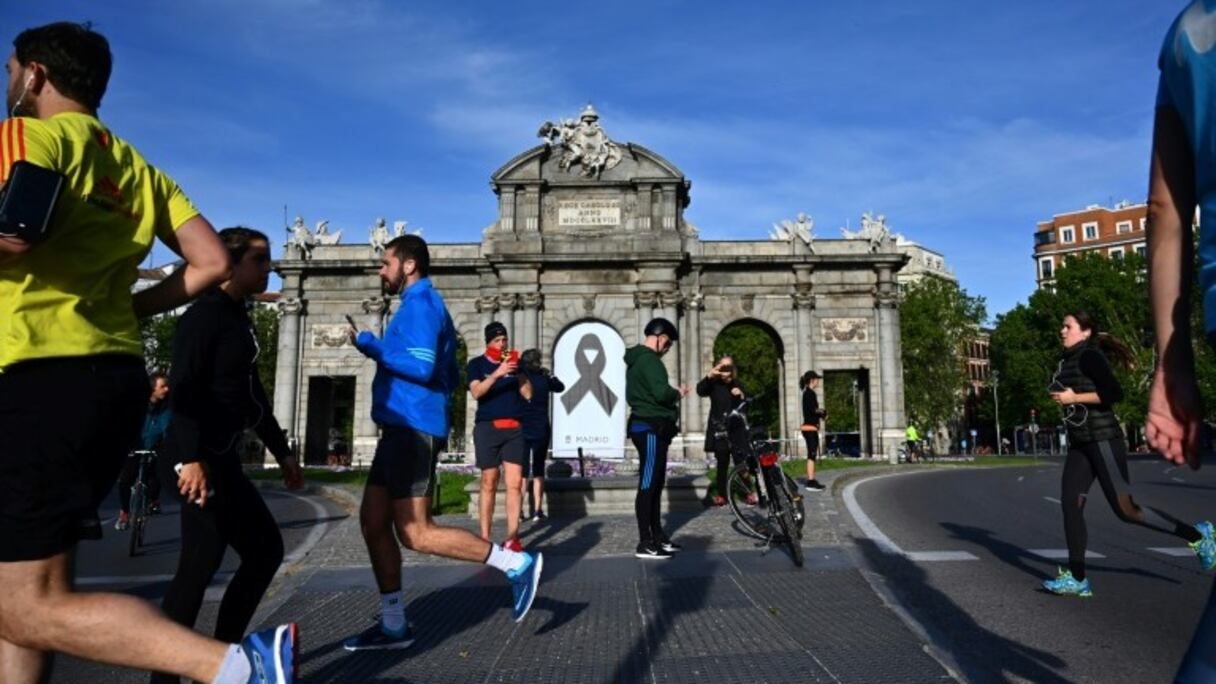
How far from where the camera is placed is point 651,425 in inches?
300

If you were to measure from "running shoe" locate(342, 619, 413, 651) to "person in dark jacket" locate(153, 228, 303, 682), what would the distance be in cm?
79

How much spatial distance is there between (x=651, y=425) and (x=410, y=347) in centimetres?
337

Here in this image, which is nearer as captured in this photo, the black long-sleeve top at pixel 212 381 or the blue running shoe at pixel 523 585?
the black long-sleeve top at pixel 212 381

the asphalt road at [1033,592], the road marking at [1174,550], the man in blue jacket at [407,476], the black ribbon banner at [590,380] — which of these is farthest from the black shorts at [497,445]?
the black ribbon banner at [590,380]

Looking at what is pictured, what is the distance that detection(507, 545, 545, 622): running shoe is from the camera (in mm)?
4613

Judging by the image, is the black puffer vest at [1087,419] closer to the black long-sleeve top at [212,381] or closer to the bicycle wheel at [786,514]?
the bicycle wheel at [786,514]

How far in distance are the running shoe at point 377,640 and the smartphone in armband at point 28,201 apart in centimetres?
289

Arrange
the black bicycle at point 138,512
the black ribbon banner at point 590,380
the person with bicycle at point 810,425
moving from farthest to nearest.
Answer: the black ribbon banner at point 590,380 → the person with bicycle at point 810,425 → the black bicycle at point 138,512

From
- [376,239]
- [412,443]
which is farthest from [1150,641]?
[376,239]

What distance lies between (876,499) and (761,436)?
20.6ft

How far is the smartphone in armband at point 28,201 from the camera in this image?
218cm

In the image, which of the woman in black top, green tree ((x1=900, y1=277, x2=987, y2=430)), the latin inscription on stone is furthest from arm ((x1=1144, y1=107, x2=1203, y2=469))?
green tree ((x1=900, y1=277, x2=987, y2=430))

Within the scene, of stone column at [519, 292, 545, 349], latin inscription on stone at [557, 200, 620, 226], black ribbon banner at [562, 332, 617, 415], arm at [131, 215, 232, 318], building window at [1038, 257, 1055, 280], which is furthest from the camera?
building window at [1038, 257, 1055, 280]

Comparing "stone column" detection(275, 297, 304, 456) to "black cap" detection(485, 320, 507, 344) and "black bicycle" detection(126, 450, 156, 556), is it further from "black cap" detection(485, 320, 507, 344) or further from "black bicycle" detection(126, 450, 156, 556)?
"black cap" detection(485, 320, 507, 344)
